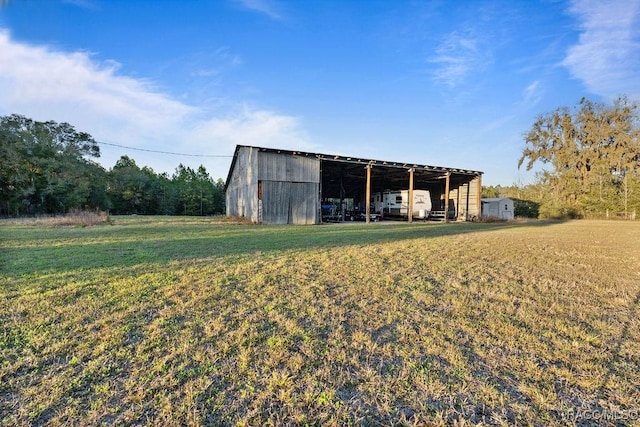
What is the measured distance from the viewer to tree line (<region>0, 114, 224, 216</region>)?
83.1 feet

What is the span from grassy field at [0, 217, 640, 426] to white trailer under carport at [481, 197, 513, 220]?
28978 mm

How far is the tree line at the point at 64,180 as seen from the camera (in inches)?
998

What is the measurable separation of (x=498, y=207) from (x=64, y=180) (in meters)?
44.3

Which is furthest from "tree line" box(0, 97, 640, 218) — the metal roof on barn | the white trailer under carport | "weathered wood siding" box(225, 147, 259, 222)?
the metal roof on barn

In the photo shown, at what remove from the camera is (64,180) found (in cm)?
2858

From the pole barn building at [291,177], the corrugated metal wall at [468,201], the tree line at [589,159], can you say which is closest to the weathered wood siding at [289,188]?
the pole barn building at [291,177]

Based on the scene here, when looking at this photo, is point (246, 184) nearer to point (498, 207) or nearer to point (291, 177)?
point (291, 177)

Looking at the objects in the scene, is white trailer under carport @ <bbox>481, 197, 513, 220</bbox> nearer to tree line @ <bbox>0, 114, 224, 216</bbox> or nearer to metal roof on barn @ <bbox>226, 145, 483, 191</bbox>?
metal roof on barn @ <bbox>226, 145, 483, 191</bbox>

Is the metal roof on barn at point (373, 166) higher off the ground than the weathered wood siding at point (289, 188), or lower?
higher

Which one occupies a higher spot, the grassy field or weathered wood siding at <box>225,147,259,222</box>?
weathered wood siding at <box>225,147,259,222</box>

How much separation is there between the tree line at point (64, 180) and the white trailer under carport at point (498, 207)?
116ft

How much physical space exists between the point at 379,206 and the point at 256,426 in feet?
85.2

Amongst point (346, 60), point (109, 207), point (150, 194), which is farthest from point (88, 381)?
point (150, 194)

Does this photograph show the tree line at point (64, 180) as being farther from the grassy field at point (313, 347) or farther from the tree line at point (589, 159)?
the tree line at point (589, 159)
